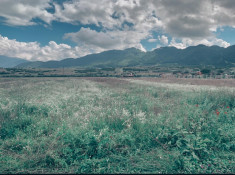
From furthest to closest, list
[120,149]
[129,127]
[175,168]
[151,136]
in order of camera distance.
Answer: [129,127]
[151,136]
[120,149]
[175,168]

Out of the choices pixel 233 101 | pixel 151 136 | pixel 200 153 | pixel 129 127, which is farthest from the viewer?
pixel 233 101

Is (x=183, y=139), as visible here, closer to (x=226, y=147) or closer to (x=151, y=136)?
(x=151, y=136)

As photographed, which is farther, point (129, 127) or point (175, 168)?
point (129, 127)

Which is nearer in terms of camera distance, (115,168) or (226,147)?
(115,168)

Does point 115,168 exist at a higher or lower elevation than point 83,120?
lower

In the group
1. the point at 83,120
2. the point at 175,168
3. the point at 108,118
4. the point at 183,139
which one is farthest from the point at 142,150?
the point at 83,120

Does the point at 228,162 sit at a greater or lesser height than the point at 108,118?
lesser

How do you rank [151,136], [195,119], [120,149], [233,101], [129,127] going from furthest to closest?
[233,101]
[195,119]
[129,127]
[151,136]
[120,149]

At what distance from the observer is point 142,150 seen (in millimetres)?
4719

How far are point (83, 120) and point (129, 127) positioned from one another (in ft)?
7.40

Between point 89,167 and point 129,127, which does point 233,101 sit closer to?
point 129,127

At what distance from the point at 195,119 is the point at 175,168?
10.6ft

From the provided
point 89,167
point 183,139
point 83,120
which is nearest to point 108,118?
point 83,120

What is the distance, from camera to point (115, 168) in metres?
3.94
